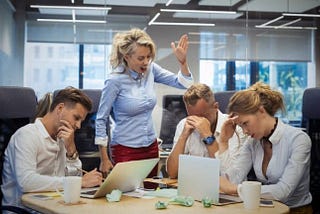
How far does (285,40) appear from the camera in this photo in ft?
23.5

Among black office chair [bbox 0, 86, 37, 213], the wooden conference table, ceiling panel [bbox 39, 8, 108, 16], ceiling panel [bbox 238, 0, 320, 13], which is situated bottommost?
the wooden conference table

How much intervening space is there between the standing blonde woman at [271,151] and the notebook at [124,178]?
330 mm

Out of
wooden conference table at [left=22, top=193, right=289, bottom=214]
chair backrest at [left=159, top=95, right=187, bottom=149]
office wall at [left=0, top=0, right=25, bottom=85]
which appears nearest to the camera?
wooden conference table at [left=22, top=193, right=289, bottom=214]

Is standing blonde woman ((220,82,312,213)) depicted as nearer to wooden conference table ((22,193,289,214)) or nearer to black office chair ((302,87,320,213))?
wooden conference table ((22,193,289,214))

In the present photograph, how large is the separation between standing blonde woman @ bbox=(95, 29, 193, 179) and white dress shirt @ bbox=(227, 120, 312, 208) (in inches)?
26.4

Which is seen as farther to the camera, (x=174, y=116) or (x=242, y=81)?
(x=242, y=81)

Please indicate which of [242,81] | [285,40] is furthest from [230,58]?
[285,40]

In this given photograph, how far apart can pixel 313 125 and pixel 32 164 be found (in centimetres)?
161

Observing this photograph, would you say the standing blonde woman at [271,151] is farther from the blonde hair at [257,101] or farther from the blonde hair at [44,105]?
the blonde hair at [44,105]

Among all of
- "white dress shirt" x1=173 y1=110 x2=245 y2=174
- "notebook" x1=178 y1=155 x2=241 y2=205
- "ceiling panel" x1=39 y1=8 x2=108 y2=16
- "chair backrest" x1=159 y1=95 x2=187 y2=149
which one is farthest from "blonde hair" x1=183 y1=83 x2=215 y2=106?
"ceiling panel" x1=39 y1=8 x2=108 y2=16

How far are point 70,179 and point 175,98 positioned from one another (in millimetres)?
3056

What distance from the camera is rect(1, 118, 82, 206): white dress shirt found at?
5.94ft

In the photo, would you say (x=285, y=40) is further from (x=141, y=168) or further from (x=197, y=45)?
(x=141, y=168)

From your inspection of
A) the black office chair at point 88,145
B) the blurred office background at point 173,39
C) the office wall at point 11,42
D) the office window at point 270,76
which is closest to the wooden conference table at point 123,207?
the black office chair at point 88,145
